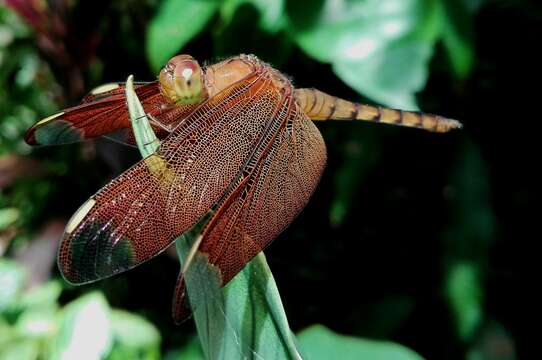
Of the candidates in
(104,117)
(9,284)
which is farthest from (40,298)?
(104,117)

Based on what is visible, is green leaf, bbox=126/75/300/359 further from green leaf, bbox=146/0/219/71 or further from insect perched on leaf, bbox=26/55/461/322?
green leaf, bbox=146/0/219/71

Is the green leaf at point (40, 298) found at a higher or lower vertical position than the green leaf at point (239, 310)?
lower

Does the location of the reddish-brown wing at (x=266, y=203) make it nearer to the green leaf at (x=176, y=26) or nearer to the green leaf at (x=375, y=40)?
the green leaf at (x=375, y=40)

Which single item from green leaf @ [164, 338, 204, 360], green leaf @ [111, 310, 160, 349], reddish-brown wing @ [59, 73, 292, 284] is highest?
reddish-brown wing @ [59, 73, 292, 284]

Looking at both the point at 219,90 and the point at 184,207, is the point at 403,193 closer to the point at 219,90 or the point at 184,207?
the point at 219,90

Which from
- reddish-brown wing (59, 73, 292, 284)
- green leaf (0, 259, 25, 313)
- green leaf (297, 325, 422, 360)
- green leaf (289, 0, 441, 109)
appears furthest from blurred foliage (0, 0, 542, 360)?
reddish-brown wing (59, 73, 292, 284)

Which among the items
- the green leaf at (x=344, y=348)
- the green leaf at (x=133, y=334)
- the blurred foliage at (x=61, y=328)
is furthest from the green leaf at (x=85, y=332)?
the green leaf at (x=344, y=348)
